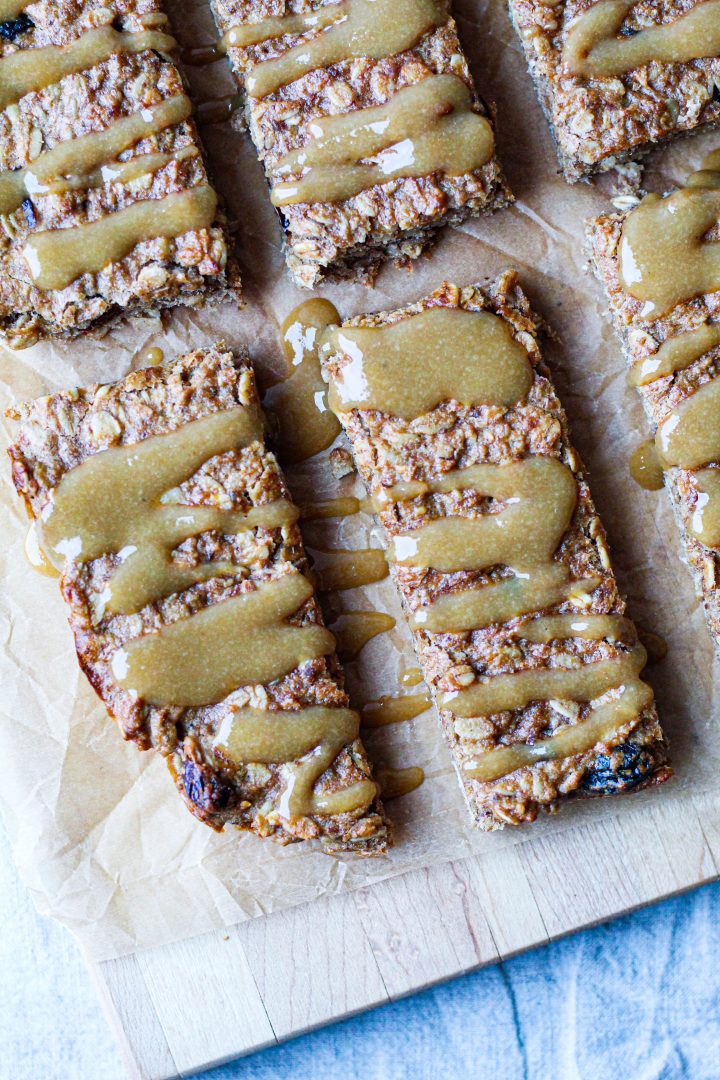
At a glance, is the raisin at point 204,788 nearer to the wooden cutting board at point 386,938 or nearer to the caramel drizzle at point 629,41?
the wooden cutting board at point 386,938

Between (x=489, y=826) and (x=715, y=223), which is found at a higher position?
(x=715, y=223)

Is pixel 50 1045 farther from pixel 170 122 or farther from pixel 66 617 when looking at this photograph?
pixel 170 122

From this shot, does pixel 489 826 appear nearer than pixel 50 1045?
Yes

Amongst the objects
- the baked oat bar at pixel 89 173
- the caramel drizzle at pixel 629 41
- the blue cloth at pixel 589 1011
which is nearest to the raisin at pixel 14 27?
the baked oat bar at pixel 89 173

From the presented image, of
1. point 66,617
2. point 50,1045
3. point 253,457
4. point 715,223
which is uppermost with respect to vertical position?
point 715,223

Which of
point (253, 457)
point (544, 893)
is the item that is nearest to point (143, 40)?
point (253, 457)

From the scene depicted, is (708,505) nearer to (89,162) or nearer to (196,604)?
(196,604)

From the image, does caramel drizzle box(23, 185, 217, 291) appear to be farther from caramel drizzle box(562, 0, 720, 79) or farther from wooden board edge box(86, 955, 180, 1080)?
wooden board edge box(86, 955, 180, 1080)
